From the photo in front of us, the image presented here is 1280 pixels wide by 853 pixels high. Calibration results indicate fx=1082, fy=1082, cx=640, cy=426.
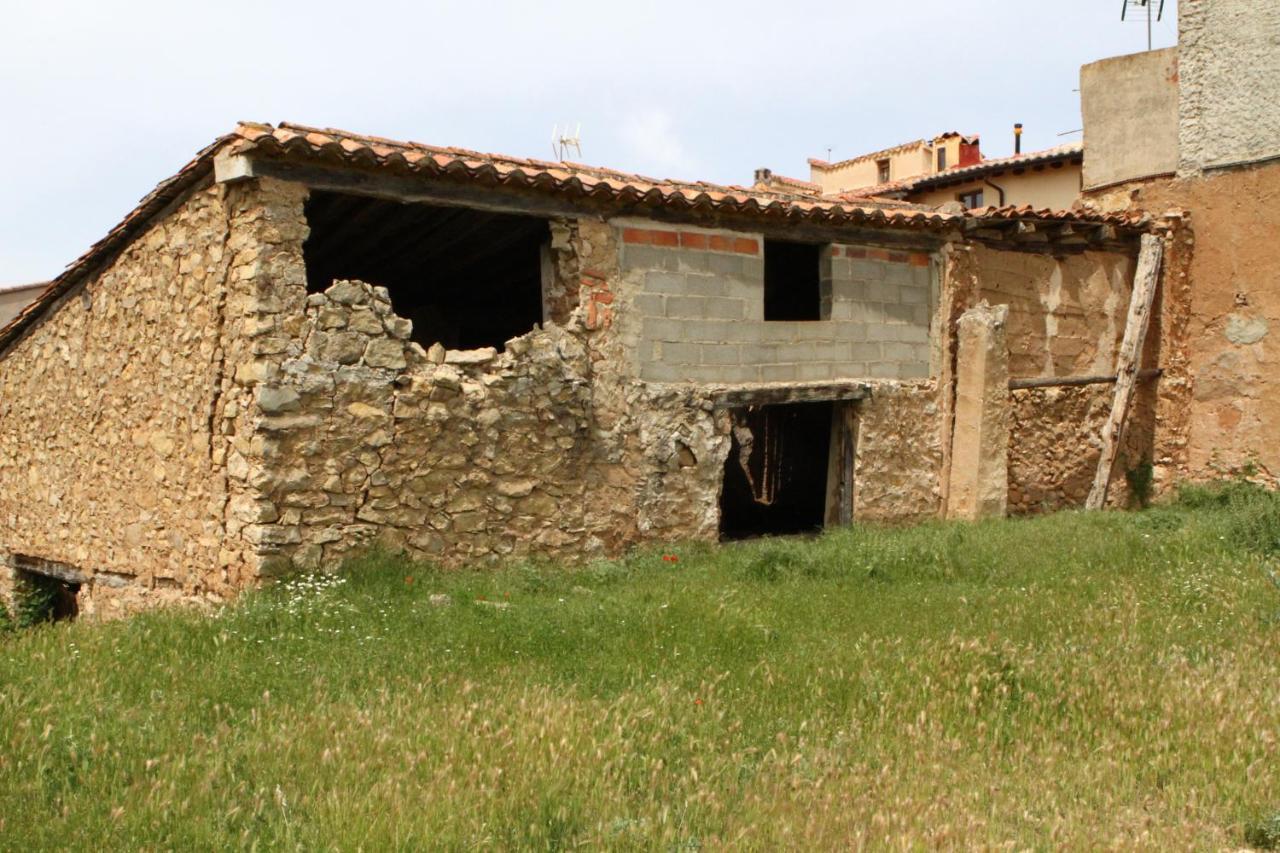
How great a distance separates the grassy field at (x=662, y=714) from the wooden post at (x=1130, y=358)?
3.84 meters

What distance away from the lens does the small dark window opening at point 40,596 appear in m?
11.8

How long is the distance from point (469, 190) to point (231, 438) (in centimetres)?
257

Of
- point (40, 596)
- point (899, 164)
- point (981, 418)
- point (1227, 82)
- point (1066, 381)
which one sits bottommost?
point (40, 596)

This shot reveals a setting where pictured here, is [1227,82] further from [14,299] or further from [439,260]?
[14,299]

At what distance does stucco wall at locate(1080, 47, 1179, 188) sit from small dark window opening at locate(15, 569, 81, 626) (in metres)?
12.9

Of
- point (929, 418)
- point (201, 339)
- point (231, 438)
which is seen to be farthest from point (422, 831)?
point (929, 418)

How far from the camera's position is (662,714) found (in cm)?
517

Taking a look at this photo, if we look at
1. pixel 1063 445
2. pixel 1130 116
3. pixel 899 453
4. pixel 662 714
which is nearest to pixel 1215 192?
pixel 1130 116

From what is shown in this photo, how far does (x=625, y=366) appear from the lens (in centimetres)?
925

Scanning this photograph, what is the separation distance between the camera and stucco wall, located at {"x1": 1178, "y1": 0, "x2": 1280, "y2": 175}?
1168cm

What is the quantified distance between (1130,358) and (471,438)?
314 inches

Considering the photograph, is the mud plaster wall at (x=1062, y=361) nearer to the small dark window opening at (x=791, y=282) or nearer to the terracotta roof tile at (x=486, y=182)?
the terracotta roof tile at (x=486, y=182)

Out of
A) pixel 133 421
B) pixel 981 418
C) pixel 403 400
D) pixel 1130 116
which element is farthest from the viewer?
pixel 1130 116

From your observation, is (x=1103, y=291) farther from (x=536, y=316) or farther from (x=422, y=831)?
(x=422, y=831)
